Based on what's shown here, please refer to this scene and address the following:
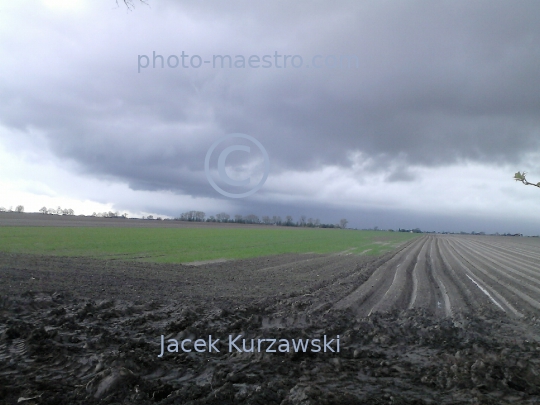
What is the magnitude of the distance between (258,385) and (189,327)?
98.8 inches

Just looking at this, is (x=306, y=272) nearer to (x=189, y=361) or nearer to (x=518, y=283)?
(x=518, y=283)

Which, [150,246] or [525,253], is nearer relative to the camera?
[150,246]

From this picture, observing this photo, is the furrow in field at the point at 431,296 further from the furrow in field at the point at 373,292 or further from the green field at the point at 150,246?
the green field at the point at 150,246

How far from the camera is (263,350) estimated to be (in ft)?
17.6

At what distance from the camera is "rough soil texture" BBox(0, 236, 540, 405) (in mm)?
4191

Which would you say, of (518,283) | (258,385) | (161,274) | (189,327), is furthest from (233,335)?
(518,283)

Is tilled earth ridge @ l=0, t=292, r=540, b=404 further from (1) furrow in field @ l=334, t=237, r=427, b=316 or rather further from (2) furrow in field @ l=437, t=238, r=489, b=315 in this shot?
(2) furrow in field @ l=437, t=238, r=489, b=315

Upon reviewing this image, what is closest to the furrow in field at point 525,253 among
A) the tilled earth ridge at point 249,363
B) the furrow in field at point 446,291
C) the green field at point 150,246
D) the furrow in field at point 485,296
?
the furrow in field at point 446,291

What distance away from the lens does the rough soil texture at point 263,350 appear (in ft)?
13.8

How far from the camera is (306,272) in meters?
18.4

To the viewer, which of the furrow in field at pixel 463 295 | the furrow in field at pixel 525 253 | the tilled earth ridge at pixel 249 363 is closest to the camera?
the tilled earth ridge at pixel 249 363


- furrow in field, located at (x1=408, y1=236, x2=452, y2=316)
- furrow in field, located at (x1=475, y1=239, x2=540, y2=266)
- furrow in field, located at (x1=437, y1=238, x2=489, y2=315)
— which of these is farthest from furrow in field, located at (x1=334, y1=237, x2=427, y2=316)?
furrow in field, located at (x1=475, y1=239, x2=540, y2=266)

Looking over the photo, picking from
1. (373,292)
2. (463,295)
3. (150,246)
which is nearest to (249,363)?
(373,292)

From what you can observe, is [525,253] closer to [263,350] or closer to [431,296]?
[431,296]
